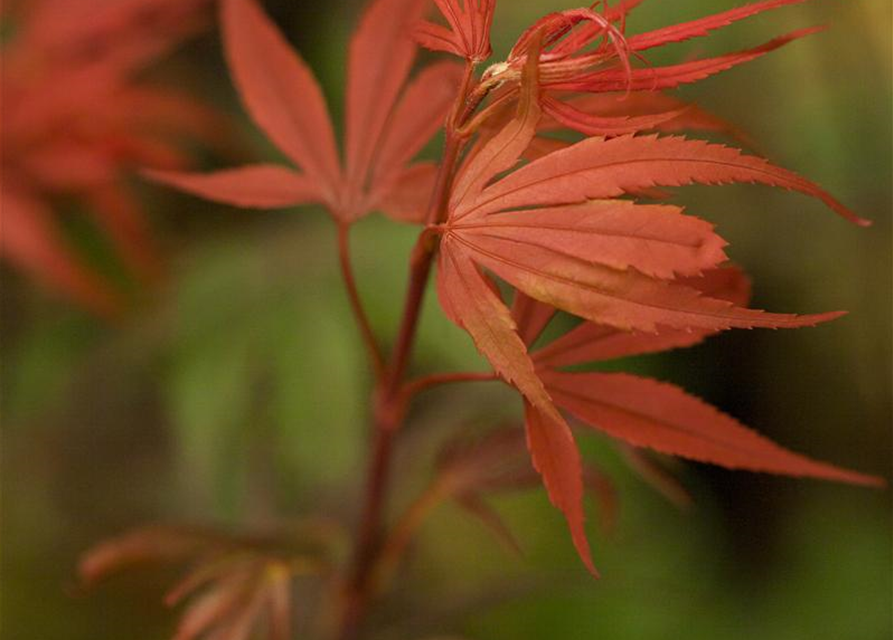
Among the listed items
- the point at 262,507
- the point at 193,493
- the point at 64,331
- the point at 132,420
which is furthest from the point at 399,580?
the point at 64,331

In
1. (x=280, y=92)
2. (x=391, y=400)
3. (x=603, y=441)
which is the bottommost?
(x=603, y=441)

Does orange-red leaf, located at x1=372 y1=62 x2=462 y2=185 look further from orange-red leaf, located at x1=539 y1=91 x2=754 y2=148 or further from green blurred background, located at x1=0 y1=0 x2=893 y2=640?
green blurred background, located at x1=0 y1=0 x2=893 y2=640

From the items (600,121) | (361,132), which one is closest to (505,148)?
(600,121)

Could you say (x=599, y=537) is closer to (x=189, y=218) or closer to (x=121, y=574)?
(x=121, y=574)

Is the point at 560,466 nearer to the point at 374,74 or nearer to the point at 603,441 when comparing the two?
the point at 374,74

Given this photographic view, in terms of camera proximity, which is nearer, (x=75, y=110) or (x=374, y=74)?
(x=374, y=74)

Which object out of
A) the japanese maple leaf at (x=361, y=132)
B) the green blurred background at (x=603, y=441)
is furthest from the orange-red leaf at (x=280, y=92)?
the green blurred background at (x=603, y=441)
